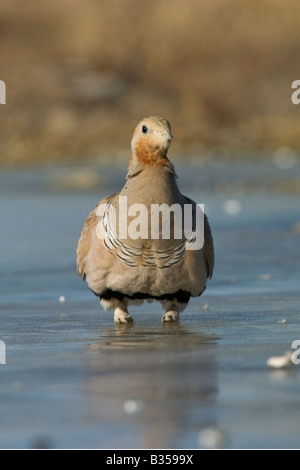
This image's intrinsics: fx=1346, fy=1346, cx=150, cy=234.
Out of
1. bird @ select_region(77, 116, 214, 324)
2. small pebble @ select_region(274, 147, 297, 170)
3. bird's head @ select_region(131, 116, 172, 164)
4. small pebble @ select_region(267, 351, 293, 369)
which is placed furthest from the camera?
small pebble @ select_region(274, 147, 297, 170)

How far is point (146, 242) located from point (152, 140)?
728 mm

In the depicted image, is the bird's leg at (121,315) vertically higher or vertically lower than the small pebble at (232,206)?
lower

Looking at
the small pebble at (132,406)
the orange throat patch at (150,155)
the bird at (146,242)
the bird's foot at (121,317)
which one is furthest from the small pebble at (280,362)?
the bird's foot at (121,317)

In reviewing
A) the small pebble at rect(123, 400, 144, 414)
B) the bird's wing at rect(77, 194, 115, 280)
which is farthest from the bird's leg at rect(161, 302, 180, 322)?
the small pebble at rect(123, 400, 144, 414)

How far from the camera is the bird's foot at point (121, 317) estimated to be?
31.4 feet

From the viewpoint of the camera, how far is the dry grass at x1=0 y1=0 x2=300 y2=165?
3888 centimetres

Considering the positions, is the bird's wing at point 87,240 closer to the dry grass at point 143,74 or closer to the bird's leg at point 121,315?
the bird's leg at point 121,315

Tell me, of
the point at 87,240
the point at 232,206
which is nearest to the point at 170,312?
the point at 87,240

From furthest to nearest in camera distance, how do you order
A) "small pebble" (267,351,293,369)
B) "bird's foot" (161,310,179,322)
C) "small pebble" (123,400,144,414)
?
1. "bird's foot" (161,310,179,322)
2. "small pebble" (267,351,293,369)
3. "small pebble" (123,400,144,414)

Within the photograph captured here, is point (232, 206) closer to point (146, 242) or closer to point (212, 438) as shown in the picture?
point (146, 242)

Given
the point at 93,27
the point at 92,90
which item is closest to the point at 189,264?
the point at 92,90

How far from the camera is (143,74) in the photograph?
4750 centimetres

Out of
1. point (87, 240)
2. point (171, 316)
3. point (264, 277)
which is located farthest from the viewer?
point (264, 277)

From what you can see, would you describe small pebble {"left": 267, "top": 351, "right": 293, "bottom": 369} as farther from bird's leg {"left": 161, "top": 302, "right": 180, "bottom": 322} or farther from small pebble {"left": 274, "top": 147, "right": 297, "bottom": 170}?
small pebble {"left": 274, "top": 147, "right": 297, "bottom": 170}
